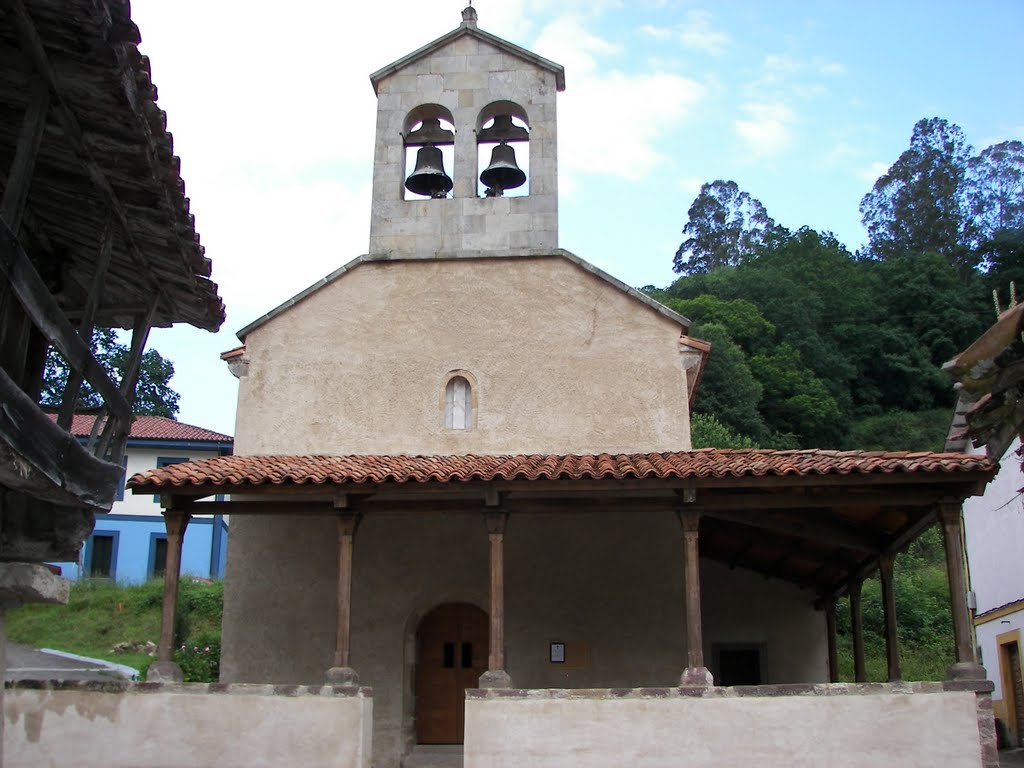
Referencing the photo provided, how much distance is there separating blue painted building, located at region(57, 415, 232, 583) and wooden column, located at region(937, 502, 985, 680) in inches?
1056

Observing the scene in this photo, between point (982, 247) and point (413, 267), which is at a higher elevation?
point (982, 247)

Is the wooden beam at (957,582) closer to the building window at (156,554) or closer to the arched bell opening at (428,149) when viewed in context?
the arched bell opening at (428,149)

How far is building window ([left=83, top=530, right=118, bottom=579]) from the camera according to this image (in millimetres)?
33375

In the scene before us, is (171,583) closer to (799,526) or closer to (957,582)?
(799,526)

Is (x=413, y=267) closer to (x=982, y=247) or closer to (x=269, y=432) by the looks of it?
(x=269, y=432)

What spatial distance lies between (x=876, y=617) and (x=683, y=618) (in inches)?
601

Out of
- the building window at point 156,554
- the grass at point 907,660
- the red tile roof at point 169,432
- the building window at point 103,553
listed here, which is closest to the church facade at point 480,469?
the grass at point 907,660

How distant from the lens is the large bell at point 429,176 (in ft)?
46.9

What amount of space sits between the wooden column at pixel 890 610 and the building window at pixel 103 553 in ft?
88.4

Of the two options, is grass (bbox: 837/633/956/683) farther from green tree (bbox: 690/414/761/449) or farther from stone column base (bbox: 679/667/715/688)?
stone column base (bbox: 679/667/715/688)

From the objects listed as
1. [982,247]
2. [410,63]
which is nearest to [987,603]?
[410,63]

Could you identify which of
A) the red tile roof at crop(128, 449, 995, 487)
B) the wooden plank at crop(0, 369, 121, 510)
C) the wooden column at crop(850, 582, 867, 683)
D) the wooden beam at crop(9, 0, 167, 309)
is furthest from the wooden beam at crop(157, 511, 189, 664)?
the wooden column at crop(850, 582, 867, 683)

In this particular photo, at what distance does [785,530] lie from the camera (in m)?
11.0

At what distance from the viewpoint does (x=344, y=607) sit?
1080 cm
